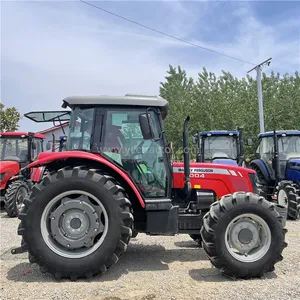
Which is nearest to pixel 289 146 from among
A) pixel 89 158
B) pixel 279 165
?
pixel 279 165

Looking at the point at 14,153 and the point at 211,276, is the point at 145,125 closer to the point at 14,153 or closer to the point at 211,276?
the point at 211,276

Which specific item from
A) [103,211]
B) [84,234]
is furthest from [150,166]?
[84,234]

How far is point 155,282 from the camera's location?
3945 millimetres

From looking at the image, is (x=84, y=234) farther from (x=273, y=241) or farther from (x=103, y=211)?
(x=273, y=241)

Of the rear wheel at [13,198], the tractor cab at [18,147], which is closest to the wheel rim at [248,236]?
the rear wheel at [13,198]

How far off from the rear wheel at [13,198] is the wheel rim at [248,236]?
647cm

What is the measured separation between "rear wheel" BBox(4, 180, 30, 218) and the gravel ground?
3.93 m

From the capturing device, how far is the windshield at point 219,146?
37.0 feet

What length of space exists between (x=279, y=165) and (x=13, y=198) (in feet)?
23.5

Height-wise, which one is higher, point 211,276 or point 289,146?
point 289,146

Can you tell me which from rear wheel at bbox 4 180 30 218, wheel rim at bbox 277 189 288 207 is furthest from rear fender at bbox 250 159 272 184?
rear wheel at bbox 4 180 30 218

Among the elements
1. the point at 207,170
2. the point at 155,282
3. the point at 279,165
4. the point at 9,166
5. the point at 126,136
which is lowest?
the point at 155,282

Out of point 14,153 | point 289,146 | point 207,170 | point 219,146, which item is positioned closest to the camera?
point 207,170

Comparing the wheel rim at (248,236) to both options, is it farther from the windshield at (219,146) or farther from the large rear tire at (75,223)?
the windshield at (219,146)
